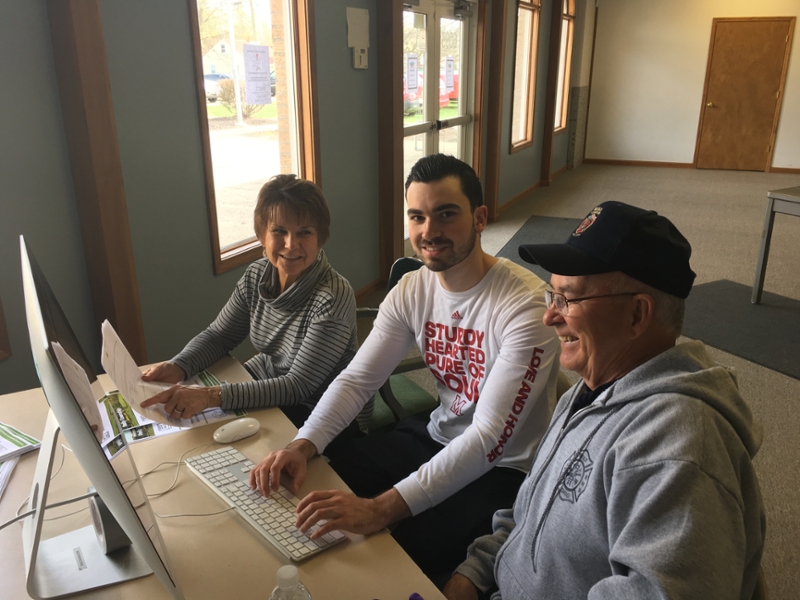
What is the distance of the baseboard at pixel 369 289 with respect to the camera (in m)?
4.21

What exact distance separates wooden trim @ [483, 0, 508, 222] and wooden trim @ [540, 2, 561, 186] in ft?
7.54

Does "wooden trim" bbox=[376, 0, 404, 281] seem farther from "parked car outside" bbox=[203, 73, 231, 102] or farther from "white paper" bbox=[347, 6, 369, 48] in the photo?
"parked car outside" bbox=[203, 73, 231, 102]

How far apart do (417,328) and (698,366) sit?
85 centimetres

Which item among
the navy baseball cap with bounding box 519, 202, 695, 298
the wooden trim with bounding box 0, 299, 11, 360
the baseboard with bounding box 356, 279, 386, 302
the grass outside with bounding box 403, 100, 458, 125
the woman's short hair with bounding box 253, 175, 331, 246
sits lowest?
the baseboard with bounding box 356, 279, 386, 302

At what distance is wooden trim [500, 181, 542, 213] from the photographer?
23.6 feet

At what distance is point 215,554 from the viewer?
0.98 m

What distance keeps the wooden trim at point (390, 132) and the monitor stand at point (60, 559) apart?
131 inches

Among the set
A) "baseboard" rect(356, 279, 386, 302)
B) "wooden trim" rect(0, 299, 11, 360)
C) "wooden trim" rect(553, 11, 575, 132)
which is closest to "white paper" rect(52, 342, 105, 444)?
"wooden trim" rect(0, 299, 11, 360)

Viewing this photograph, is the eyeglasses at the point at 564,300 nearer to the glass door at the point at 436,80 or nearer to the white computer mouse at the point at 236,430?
the white computer mouse at the point at 236,430

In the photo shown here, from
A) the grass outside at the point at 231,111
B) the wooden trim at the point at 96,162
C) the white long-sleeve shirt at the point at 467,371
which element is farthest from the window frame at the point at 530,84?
the white long-sleeve shirt at the point at 467,371

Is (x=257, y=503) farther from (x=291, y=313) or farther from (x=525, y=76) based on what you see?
(x=525, y=76)

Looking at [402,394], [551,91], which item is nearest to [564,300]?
[402,394]

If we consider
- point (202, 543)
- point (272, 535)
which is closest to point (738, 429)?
point (272, 535)

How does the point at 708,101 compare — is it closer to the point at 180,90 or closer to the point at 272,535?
the point at 180,90
